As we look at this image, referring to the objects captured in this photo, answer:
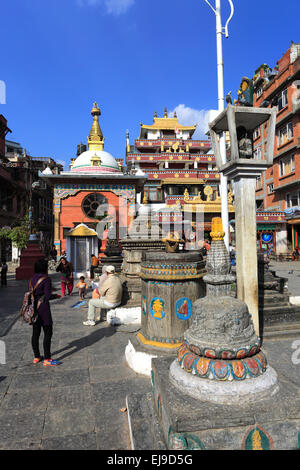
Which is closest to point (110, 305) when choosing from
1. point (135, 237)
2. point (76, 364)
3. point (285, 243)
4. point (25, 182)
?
point (76, 364)

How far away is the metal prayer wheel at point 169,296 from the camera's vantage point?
165 inches

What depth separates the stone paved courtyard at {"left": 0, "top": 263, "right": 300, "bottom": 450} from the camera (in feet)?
9.16

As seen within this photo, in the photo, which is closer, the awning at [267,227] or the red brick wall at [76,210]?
the red brick wall at [76,210]

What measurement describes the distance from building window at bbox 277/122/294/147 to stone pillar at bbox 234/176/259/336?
942 inches

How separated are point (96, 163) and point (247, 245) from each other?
21549 mm

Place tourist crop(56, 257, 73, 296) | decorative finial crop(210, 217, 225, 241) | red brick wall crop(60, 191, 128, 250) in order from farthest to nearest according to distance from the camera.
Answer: red brick wall crop(60, 191, 128, 250) < tourist crop(56, 257, 73, 296) < decorative finial crop(210, 217, 225, 241)

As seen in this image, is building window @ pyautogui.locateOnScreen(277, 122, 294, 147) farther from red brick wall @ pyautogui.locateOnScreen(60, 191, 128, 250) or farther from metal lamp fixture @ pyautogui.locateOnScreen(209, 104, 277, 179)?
metal lamp fixture @ pyautogui.locateOnScreen(209, 104, 277, 179)

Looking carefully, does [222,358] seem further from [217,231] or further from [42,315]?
[42,315]

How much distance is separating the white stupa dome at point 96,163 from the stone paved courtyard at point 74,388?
19.4 m

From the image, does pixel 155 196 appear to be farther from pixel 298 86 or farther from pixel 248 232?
pixel 248 232

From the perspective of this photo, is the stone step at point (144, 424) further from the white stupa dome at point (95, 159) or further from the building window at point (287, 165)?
the building window at point (287, 165)

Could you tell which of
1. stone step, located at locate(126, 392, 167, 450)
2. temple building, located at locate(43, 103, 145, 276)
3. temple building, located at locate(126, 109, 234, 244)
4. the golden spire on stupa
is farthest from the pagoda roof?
stone step, located at locate(126, 392, 167, 450)

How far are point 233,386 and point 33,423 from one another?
2207mm

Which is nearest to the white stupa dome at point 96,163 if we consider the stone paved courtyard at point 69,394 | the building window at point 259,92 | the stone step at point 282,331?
the building window at point 259,92
